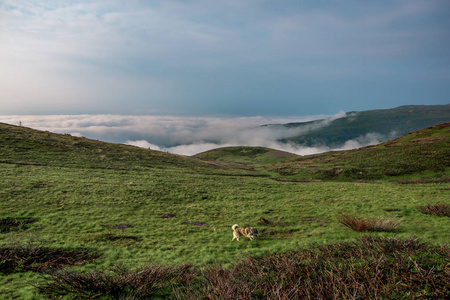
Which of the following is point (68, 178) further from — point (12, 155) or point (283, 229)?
point (283, 229)

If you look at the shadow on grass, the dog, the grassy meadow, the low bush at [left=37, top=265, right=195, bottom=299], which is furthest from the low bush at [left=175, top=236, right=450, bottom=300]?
the dog

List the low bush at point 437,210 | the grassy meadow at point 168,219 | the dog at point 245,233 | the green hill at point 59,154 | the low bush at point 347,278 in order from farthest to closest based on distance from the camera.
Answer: the green hill at point 59,154 → the low bush at point 437,210 → the dog at point 245,233 → the grassy meadow at point 168,219 → the low bush at point 347,278

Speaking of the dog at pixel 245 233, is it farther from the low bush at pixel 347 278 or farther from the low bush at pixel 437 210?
the low bush at pixel 437 210

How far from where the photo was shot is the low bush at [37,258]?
7188mm

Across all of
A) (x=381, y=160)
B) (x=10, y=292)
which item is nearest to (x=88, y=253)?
(x=10, y=292)

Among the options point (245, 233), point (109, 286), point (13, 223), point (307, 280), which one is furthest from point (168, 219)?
point (307, 280)

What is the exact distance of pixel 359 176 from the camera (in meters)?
41.4

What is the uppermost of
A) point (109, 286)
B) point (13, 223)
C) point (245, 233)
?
point (109, 286)

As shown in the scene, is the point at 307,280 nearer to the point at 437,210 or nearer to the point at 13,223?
the point at 437,210

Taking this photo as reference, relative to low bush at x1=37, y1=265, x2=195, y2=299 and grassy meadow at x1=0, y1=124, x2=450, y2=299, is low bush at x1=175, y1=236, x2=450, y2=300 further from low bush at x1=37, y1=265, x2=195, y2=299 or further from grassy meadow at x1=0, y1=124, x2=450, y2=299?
grassy meadow at x1=0, y1=124, x2=450, y2=299

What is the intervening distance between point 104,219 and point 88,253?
6.89 metres

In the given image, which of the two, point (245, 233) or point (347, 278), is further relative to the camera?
point (245, 233)

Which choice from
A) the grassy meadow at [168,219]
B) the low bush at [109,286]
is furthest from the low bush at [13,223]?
the low bush at [109,286]

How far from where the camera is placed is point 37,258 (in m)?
7.91
